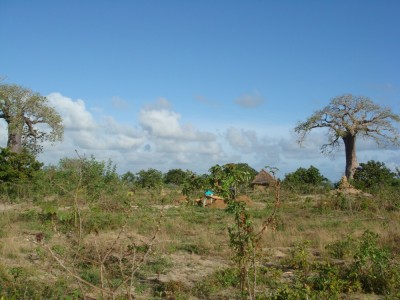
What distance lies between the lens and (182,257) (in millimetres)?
6586

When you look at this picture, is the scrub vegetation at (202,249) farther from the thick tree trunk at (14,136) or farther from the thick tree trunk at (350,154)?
the thick tree trunk at (350,154)

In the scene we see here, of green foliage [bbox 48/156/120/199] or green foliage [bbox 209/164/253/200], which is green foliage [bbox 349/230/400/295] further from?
green foliage [bbox 48/156/120/199]

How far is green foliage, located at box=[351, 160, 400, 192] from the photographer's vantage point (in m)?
19.2

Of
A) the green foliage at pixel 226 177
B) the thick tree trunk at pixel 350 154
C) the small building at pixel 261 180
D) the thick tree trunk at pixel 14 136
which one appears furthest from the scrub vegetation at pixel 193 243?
the thick tree trunk at pixel 350 154

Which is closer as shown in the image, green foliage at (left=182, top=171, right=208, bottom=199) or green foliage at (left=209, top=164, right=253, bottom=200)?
green foliage at (left=209, top=164, right=253, bottom=200)

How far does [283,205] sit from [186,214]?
3191 mm

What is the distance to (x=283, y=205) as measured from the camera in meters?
12.7

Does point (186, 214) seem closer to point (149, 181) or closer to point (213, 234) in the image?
point (213, 234)

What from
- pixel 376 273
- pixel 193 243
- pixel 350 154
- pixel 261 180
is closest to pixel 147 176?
pixel 261 180

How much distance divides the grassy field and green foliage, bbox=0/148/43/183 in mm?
5530

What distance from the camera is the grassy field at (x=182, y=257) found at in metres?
4.14

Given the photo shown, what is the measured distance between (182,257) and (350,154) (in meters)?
18.3

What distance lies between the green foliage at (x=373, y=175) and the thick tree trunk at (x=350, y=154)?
14.2 inches

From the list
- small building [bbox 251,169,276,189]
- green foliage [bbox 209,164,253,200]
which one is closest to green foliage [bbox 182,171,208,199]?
green foliage [bbox 209,164,253,200]
